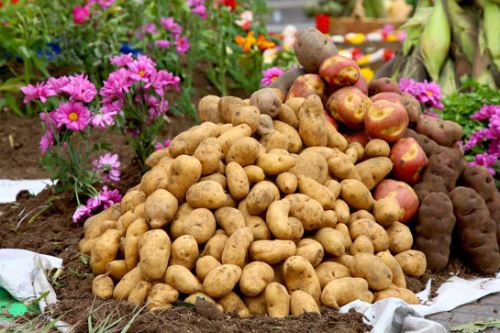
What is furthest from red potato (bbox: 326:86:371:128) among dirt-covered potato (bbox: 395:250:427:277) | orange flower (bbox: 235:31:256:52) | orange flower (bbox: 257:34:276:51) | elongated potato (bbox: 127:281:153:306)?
orange flower (bbox: 235:31:256:52)

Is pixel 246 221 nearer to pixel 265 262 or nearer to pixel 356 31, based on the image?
pixel 265 262

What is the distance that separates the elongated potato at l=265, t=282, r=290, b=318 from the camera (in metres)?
2.89

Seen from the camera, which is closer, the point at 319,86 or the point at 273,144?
the point at 273,144

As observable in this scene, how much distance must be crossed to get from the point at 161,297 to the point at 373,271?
834 mm

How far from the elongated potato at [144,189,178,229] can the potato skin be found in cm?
28

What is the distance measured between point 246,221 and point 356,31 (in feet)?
25.2

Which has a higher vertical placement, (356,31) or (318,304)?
(318,304)

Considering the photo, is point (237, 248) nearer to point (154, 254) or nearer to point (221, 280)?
point (221, 280)

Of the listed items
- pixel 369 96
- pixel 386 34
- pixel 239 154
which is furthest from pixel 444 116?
pixel 386 34

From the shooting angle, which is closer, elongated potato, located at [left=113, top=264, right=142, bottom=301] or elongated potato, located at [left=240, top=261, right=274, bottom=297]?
elongated potato, located at [left=240, top=261, right=274, bottom=297]

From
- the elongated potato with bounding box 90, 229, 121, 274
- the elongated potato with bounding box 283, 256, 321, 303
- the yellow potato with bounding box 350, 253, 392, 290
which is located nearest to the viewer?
the elongated potato with bounding box 283, 256, 321, 303

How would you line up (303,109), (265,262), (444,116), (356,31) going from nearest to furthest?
(265,262) → (303,109) → (444,116) → (356,31)

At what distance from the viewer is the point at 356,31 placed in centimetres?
1041

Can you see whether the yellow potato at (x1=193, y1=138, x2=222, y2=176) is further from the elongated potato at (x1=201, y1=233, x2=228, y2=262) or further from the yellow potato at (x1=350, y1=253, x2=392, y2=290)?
the yellow potato at (x1=350, y1=253, x2=392, y2=290)
